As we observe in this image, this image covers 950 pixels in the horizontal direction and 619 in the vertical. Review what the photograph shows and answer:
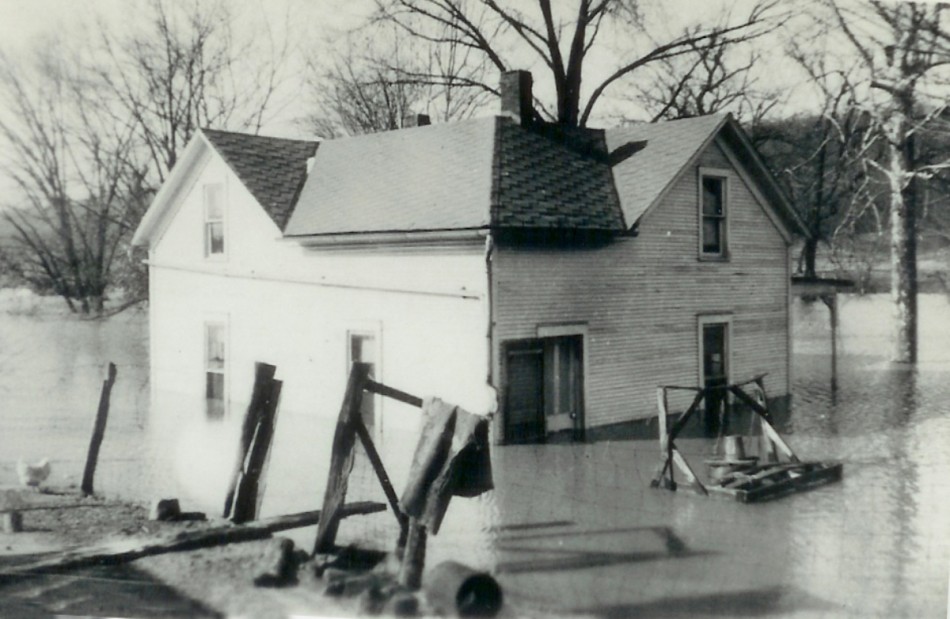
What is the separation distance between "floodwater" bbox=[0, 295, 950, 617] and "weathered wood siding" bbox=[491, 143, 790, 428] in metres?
1.30

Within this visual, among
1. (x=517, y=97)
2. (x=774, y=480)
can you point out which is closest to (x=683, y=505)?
(x=774, y=480)

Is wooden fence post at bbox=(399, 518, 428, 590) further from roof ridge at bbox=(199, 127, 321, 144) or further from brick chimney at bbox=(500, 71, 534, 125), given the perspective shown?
roof ridge at bbox=(199, 127, 321, 144)

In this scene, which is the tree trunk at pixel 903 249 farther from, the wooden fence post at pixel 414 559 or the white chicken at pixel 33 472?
the white chicken at pixel 33 472

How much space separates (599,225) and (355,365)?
6144mm

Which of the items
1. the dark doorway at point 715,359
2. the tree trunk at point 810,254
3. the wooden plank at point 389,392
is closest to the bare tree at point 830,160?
the tree trunk at point 810,254

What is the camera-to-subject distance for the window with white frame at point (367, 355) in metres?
12.9

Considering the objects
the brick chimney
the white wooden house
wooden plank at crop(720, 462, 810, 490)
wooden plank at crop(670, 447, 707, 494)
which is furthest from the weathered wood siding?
wooden plank at crop(720, 462, 810, 490)

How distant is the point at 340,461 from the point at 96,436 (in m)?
3.53

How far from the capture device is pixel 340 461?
23.7 feet

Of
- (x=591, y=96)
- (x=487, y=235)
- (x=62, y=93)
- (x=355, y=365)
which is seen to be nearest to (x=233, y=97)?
(x=62, y=93)

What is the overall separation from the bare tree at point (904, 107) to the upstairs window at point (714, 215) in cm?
551

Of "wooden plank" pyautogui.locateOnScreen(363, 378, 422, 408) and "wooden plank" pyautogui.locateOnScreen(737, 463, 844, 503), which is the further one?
"wooden plank" pyautogui.locateOnScreen(737, 463, 844, 503)

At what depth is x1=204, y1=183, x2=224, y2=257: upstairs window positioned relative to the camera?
1557 cm

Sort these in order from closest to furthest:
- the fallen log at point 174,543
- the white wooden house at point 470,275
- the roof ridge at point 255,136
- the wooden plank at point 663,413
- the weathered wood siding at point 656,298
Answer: the fallen log at point 174,543 → the wooden plank at point 663,413 → the white wooden house at point 470,275 → the weathered wood siding at point 656,298 → the roof ridge at point 255,136
